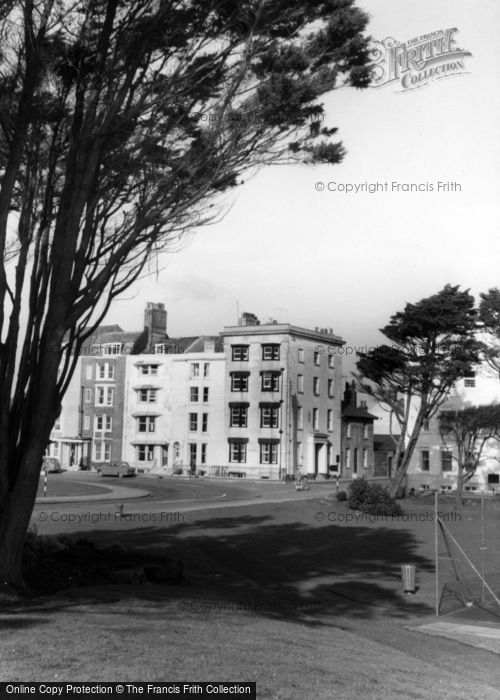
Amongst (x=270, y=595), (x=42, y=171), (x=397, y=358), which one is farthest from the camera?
(x=397, y=358)

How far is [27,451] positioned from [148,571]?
12.8 ft

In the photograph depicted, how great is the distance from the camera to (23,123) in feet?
40.3

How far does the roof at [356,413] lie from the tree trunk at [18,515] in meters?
70.5

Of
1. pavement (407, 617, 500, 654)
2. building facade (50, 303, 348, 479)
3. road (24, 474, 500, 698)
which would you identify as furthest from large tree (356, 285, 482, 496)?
building facade (50, 303, 348, 479)

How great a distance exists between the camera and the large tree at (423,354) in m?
41.0

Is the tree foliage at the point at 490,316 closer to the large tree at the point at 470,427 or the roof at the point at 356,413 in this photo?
the large tree at the point at 470,427

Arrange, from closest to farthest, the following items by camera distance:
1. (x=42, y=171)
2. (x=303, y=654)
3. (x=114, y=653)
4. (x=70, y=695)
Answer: (x=70, y=695) < (x=114, y=653) < (x=303, y=654) < (x=42, y=171)

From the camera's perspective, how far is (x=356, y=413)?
271ft

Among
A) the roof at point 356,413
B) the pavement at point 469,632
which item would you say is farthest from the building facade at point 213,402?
the pavement at point 469,632

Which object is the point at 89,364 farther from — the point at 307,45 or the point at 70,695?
the point at 70,695

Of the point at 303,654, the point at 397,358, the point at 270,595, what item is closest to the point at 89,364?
the point at 397,358

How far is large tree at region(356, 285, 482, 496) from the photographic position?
134 feet

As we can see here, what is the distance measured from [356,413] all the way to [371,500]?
46118mm

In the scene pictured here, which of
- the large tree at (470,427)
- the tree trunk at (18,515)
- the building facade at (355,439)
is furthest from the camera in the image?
the building facade at (355,439)
